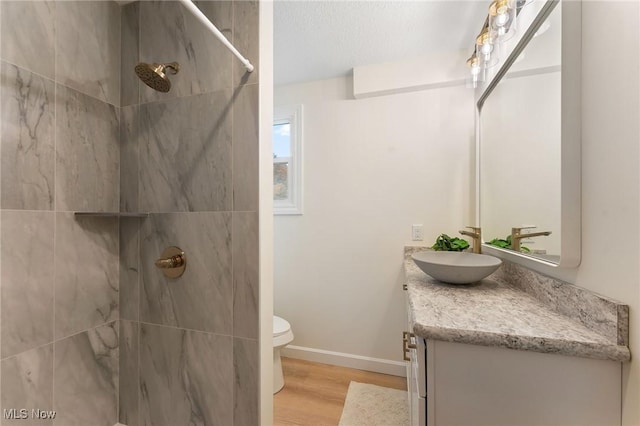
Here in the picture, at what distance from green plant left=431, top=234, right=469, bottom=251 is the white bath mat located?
1058 mm

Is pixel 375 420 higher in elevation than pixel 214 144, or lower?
lower

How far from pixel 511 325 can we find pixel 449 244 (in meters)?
1.04

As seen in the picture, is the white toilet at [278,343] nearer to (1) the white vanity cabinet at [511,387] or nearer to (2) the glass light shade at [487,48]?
(1) the white vanity cabinet at [511,387]

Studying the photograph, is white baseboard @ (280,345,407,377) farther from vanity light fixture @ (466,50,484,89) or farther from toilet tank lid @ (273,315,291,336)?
vanity light fixture @ (466,50,484,89)

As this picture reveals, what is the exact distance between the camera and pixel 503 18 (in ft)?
3.95

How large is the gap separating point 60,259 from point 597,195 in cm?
201

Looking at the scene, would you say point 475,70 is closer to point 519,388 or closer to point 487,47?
point 487,47

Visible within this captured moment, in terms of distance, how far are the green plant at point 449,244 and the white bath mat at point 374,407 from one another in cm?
106

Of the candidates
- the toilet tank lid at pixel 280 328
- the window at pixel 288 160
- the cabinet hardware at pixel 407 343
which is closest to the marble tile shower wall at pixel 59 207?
the toilet tank lid at pixel 280 328

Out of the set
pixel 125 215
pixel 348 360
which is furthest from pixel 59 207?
pixel 348 360

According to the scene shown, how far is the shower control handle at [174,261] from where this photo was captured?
3.74 ft

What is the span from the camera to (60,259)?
1073mm

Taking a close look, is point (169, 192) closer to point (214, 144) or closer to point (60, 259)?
point (214, 144)

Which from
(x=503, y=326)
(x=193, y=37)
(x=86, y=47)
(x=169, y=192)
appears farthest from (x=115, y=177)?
(x=503, y=326)
